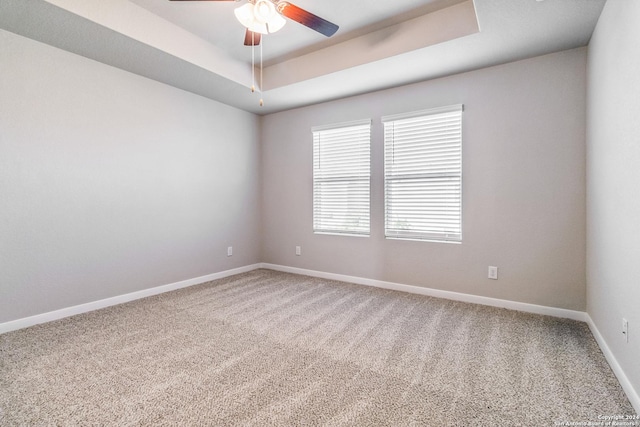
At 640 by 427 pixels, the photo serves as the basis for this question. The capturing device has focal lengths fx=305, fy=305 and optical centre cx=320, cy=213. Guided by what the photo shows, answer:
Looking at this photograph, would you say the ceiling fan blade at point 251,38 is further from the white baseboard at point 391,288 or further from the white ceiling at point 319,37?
the white baseboard at point 391,288

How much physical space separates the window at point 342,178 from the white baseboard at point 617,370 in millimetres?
2378

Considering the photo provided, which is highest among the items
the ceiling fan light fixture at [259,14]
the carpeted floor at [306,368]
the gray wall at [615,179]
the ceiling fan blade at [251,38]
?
the ceiling fan blade at [251,38]

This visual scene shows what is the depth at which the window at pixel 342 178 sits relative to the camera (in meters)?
4.10

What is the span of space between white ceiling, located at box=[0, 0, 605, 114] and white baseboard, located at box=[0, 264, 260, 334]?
2.47 meters

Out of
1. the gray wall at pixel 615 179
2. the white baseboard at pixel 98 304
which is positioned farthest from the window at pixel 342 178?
the gray wall at pixel 615 179

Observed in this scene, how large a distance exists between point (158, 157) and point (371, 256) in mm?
2930

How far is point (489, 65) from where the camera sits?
3.15 m

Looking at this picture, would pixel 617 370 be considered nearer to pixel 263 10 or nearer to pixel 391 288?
pixel 391 288

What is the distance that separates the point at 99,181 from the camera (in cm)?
316

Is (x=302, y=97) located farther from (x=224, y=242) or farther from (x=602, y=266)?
(x=602, y=266)

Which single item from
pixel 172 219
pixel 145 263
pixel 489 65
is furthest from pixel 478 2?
pixel 145 263

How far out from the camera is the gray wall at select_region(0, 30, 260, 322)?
2.65 meters

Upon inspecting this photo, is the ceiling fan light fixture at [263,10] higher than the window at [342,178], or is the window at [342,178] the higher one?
the ceiling fan light fixture at [263,10]

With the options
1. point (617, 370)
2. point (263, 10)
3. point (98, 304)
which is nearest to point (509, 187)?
point (617, 370)
